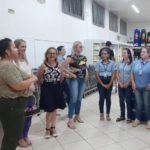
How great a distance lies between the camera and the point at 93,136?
3.56m

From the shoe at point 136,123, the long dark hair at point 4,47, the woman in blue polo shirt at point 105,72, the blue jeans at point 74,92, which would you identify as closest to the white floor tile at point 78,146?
the blue jeans at point 74,92

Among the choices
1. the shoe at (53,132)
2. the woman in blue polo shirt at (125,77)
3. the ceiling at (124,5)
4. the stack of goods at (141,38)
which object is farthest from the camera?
the ceiling at (124,5)

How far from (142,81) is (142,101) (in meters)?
0.40

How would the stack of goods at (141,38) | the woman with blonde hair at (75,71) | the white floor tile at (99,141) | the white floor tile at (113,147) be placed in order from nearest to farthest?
the white floor tile at (113,147) → the white floor tile at (99,141) → the woman with blonde hair at (75,71) → the stack of goods at (141,38)

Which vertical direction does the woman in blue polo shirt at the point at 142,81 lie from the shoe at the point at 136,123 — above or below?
above

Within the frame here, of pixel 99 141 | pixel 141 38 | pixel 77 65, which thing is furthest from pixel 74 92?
pixel 141 38

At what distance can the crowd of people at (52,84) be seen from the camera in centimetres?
202

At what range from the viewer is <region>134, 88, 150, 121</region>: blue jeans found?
150 inches

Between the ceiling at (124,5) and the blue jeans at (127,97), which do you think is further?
the ceiling at (124,5)

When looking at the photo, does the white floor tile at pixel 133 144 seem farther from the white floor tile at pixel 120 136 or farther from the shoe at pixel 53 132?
the shoe at pixel 53 132

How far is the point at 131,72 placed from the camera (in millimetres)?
3965

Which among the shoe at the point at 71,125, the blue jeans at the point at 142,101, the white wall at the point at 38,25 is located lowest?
the shoe at the point at 71,125

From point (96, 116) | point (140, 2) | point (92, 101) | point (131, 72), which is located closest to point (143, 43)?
point (131, 72)

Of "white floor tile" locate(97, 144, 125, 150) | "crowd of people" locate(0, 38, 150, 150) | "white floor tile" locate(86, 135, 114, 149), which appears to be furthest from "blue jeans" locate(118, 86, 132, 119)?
"white floor tile" locate(97, 144, 125, 150)
